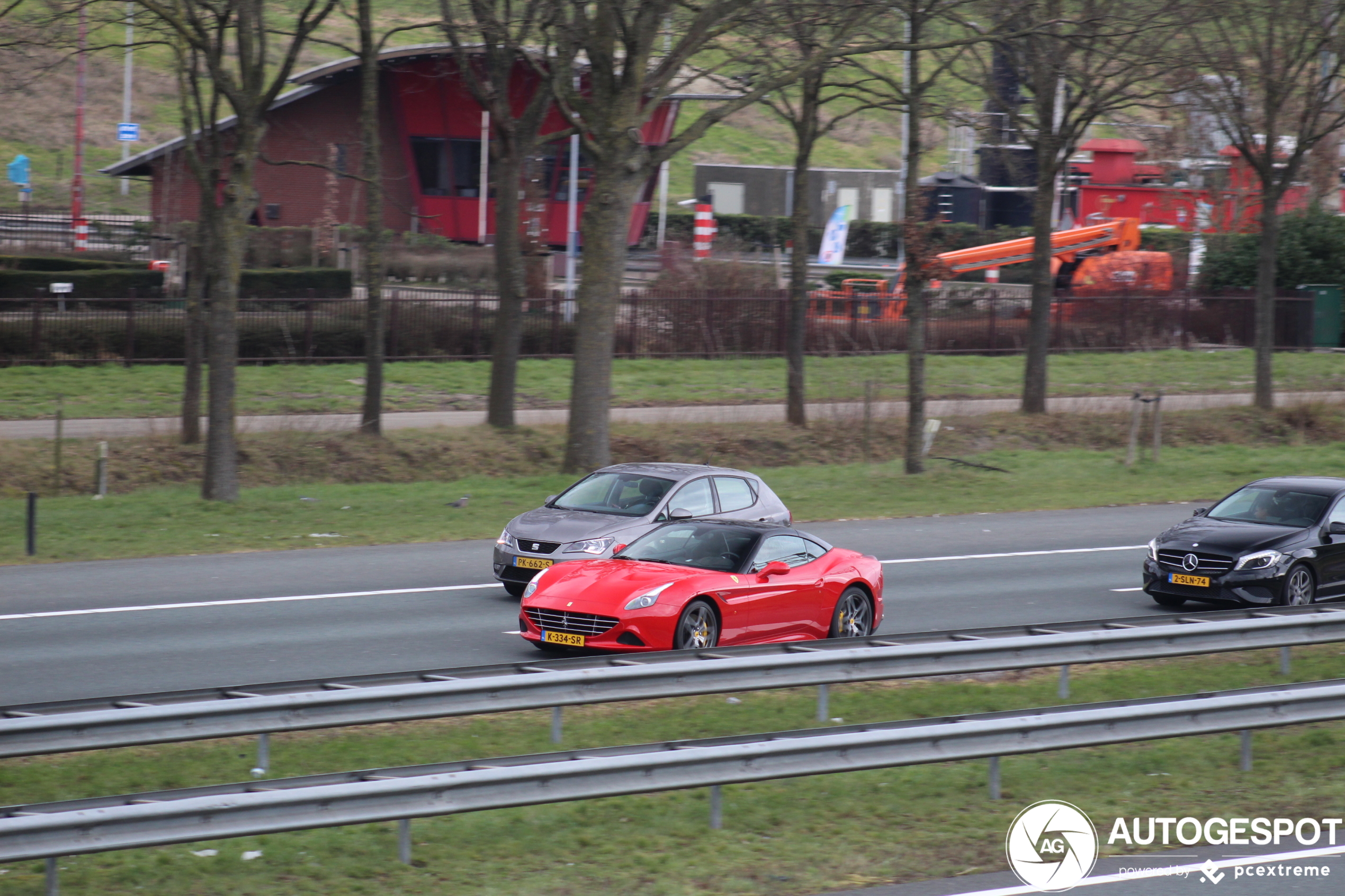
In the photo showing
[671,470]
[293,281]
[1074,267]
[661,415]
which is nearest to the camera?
[671,470]

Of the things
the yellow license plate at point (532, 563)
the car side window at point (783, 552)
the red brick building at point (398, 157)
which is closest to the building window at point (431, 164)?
the red brick building at point (398, 157)

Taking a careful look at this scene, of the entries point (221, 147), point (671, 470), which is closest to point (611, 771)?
point (671, 470)

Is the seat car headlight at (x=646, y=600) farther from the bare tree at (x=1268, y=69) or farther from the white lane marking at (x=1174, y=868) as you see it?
the bare tree at (x=1268, y=69)

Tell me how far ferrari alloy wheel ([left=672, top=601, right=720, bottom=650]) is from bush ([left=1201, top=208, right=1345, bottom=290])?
38501 millimetres

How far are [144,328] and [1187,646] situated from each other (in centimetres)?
2413

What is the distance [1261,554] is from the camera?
14.7 m

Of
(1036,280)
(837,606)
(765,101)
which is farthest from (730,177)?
(837,606)

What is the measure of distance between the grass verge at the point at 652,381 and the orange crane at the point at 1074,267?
1826mm

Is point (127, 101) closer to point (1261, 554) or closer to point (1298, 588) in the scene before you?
point (1261, 554)

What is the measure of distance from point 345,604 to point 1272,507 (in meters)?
10.3

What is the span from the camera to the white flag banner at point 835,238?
2135 inches

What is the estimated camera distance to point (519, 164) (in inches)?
978

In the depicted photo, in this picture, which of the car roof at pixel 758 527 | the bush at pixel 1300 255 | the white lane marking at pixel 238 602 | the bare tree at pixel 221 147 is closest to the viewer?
the car roof at pixel 758 527

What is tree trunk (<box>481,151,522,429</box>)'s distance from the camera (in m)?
25.1
